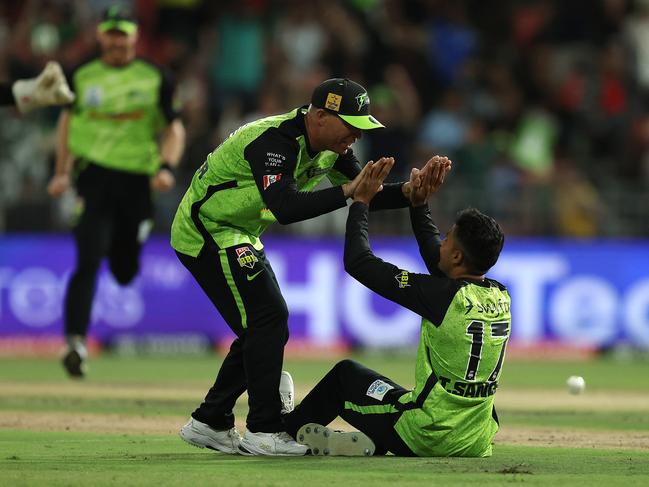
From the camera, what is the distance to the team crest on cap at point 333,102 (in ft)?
24.3

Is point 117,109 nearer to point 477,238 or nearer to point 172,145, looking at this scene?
point 172,145

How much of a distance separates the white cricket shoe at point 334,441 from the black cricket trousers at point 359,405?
4 centimetres

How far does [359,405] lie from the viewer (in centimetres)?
738

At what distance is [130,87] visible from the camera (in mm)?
12297

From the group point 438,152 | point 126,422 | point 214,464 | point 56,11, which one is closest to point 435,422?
point 214,464

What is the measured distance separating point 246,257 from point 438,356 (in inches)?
48.3

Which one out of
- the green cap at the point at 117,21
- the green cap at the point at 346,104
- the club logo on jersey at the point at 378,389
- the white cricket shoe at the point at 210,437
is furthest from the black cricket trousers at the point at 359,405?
the green cap at the point at 117,21

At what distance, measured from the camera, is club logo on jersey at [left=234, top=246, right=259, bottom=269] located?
757 cm

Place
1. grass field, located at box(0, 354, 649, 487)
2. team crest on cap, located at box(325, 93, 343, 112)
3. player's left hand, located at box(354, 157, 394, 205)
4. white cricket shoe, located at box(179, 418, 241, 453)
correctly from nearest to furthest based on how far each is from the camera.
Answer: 1. grass field, located at box(0, 354, 649, 487)
2. player's left hand, located at box(354, 157, 394, 205)
3. team crest on cap, located at box(325, 93, 343, 112)
4. white cricket shoe, located at box(179, 418, 241, 453)

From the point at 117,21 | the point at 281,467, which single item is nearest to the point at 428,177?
the point at 281,467

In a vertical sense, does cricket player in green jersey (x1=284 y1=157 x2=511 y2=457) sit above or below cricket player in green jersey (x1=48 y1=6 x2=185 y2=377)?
below

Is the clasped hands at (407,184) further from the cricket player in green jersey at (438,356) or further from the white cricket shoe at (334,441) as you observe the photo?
the white cricket shoe at (334,441)

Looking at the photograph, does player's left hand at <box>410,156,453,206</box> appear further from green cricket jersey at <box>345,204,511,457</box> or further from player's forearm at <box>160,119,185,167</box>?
player's forearm at <box>160,119,185,167</box>

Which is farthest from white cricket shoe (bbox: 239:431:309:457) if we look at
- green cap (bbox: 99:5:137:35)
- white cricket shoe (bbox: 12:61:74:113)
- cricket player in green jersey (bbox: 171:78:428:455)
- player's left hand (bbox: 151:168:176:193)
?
green cap (bbox: 99:5:137:35)
